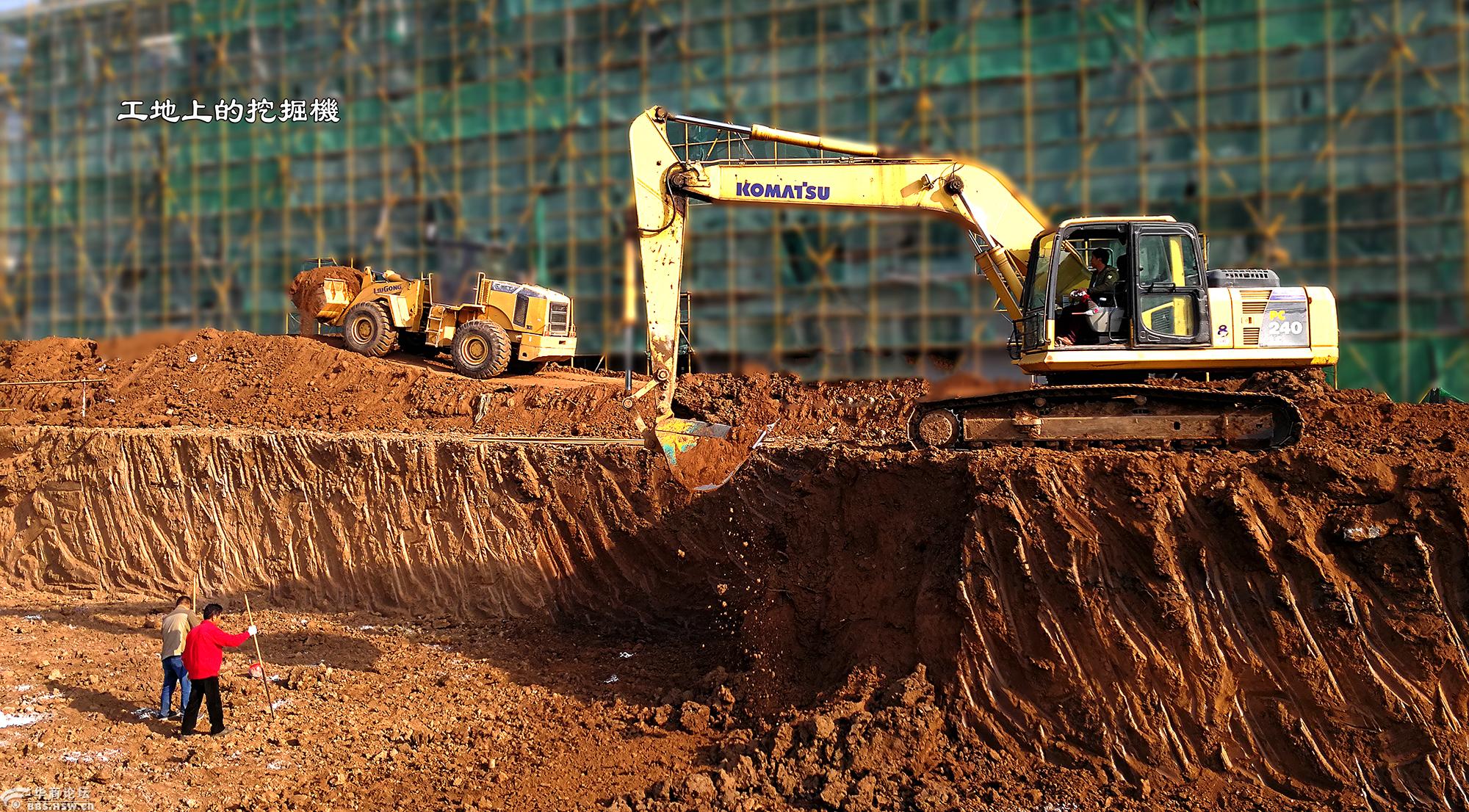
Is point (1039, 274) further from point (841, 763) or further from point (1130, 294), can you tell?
point (841, 763)

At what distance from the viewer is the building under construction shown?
20.6 metres

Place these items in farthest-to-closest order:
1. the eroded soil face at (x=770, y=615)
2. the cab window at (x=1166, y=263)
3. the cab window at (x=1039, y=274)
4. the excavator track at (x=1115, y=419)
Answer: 1. the cab window at (x=1039, y=274)
2. the cab window at (x=1166, y=263)
3. the excavator track at (x=1115, y=419)
4. the eroded soil face at (x=770, y=615)

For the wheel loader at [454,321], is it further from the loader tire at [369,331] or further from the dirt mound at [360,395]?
the dirt mound at [360,395]

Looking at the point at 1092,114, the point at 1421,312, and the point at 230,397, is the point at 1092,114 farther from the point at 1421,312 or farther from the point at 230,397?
the point at 230,397

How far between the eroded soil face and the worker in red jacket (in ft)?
0.73

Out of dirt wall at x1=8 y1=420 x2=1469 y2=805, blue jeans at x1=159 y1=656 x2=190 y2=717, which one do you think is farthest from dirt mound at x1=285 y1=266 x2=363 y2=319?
dirt wall at x1=8 y1=420 x2=1469 y2=805

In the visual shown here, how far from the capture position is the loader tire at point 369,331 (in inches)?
856

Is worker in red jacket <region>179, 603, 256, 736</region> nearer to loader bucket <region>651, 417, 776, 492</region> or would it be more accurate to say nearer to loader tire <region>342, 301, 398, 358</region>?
loader bucket <region>651, 417, 776, 492</region>

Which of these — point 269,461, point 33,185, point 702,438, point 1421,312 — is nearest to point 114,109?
point 33,185

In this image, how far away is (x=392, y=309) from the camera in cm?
2195

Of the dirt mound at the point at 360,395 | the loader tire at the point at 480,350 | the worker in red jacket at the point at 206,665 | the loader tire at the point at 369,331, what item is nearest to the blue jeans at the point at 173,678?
the worker in red jacket at the point at 206,665

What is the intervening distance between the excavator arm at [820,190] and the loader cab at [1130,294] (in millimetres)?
742

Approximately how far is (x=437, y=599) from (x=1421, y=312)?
17107mm

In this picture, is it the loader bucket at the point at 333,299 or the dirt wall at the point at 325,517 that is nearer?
the dirt wall at the point at 325,517
